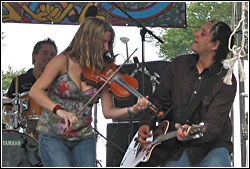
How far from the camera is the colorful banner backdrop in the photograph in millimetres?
6000

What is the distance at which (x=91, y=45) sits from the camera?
360cm

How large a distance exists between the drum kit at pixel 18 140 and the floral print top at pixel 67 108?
7.35ft

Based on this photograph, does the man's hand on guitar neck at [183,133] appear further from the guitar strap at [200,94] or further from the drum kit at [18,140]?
the drum kit at [18,140]

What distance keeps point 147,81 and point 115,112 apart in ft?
6.98

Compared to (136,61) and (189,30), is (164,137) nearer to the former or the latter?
(136,61)

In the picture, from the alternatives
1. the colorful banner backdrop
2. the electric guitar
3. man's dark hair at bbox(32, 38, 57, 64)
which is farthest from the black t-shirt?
the electric guitar

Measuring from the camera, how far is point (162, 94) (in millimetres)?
4105

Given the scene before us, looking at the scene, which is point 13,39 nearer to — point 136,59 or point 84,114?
point 136,59

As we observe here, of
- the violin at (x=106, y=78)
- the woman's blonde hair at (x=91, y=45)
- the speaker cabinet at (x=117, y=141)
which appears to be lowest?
the speaker cabinet at (x=117, y=141)

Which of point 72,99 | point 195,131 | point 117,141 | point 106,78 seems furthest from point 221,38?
point 117,141

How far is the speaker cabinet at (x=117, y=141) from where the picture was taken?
598cm

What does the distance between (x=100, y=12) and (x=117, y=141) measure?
1574 millimetres

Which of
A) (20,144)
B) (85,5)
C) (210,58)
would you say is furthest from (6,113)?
(210,58)

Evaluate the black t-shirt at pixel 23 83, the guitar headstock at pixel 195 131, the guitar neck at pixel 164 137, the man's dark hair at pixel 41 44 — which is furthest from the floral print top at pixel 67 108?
the man's dark hair at pixel 41 44
